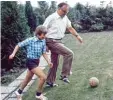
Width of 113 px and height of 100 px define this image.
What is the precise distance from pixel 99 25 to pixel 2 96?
536 inches

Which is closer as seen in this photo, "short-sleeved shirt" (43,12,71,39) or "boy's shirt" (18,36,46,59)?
"boy's shirt" (18,36,46,59)

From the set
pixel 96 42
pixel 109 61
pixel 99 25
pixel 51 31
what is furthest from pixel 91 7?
pixel 51 31

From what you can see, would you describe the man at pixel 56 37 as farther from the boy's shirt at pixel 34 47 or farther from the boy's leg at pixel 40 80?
the boy's leg at pixel 40 80

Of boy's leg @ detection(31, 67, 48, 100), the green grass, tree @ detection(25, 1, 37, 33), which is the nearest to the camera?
boy's leg @ detection(31, 67, 48, 100)

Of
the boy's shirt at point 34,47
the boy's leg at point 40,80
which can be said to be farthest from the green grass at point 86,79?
the boy's shirt at point 34,47

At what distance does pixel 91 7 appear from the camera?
20.5 metres

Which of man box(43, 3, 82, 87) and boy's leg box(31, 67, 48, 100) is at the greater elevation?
man box(43, 3, 82, 87)

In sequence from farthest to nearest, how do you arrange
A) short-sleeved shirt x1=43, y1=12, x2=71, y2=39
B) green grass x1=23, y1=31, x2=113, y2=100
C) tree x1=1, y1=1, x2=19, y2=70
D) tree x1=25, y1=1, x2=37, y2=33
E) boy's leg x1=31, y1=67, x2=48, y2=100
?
tree x1=25, y1=1, x2=37, y2=33, tree x1=1, y1=1, x2=19, y2=70, short-sleeved shirt x1=43, y1=12, x2=71, y2=39, green grass x1=23, y1=31, x2=113, y2=100, boy's leg x1=31, y1=67, x2=48, y2=100

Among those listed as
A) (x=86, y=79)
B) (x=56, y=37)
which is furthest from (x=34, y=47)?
(x=86, y=79)

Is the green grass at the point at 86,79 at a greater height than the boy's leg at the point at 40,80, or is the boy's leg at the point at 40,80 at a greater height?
the boy's leg at the point at 40,80

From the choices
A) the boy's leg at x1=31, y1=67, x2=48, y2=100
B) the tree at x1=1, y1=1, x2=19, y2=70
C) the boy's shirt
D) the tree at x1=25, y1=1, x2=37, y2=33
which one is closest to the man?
the boy's shirt

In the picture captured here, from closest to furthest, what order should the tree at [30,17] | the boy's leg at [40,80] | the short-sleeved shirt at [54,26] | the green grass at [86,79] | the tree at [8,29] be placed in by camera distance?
the boy's leg at [40,80] < the green grass at [86,79] < the short-sleeved shirt at [54,26] < the tree at [8,29] < the tree at [30,17]

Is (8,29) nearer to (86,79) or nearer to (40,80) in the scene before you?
(86,79)

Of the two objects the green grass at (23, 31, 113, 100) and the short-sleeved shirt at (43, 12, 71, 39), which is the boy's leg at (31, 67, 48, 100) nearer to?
the green grass at (23, 31, 113, 100)
